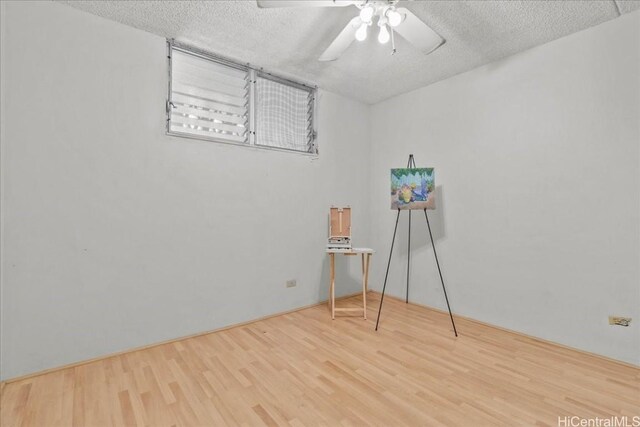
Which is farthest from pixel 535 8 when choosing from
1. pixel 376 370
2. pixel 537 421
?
pixel 376 370

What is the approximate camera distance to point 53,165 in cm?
222

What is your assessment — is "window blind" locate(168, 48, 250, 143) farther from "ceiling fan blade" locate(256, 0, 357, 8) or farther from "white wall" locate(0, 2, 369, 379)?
"ceiling fan blade" locate(256, 0, 357, 8)

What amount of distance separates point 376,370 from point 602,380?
65.1 inches

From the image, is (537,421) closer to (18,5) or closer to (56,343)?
(56,343)

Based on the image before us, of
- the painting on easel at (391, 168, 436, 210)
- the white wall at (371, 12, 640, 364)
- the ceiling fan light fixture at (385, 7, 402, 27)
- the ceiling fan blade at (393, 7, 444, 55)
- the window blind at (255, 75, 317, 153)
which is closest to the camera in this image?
the ceiling fan light fixture at (385, 7, 402, 27)

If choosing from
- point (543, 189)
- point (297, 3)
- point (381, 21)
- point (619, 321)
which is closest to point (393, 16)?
point (381, 21)

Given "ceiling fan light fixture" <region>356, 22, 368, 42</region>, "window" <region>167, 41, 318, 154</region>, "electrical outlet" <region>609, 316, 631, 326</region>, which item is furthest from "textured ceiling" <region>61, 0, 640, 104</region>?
"electrical outlet" <region>609, 316, 631, 326</region>

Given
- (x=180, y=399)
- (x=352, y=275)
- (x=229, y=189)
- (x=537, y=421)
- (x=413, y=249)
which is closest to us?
(x=537, y=421)

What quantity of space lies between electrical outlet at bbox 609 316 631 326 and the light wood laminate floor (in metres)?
0.33

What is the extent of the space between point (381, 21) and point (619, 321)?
3099 millimetres

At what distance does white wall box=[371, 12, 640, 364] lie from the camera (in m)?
2.38

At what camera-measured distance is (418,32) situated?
212 cm

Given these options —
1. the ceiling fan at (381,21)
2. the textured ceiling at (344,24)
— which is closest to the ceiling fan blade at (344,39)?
the ceiling fan at (381,21)

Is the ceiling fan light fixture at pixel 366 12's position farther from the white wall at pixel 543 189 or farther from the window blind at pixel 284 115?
the white wall at pixel 543 189
